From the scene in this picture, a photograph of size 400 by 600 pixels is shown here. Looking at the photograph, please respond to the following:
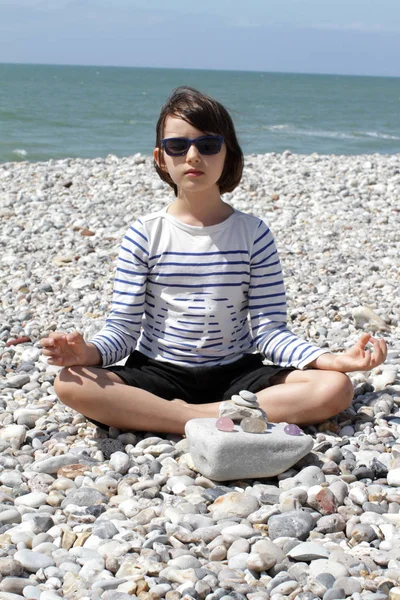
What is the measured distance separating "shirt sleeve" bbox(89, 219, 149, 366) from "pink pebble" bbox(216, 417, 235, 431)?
0.71m

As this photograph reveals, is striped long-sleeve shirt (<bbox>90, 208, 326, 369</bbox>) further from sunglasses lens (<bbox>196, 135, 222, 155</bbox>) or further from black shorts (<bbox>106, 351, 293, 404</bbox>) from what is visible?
sunglasses lens (<bbox>196, 135, 222, 155</bbox>)

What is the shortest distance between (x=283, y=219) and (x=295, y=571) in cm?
661

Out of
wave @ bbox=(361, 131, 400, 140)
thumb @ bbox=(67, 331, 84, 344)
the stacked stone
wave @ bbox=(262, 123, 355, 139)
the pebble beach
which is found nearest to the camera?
the pebble beach

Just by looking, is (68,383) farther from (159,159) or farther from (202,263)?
(159,159)

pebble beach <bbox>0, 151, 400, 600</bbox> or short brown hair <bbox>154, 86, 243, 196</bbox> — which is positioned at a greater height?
short brown hair <bbox>154, 86, 243, 196</bbox>

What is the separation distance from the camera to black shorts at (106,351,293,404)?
3619mm

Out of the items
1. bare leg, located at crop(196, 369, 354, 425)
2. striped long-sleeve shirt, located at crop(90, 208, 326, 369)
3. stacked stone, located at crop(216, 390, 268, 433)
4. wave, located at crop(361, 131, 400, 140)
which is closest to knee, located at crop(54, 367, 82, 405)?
striped long-sleeve shirt, located at crop(90, 208, 326, 369)

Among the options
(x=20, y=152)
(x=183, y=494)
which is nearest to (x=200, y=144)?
(x=183, y=494)

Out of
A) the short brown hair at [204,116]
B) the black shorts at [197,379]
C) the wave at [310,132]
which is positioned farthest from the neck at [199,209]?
the wave at [310,132]

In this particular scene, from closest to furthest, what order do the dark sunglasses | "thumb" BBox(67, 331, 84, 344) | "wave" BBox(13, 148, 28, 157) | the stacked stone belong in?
1. the stacked stone
2. "thumb" BBox(67, 331, 84, 344)
3. the dark sunglasses
4. "wave" BBox(13, 148, 28, 157)

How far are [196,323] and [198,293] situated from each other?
0.45 ft

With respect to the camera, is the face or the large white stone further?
the face

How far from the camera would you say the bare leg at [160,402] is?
3445 mm

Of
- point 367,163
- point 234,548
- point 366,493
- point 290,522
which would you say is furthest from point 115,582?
point 367,163
